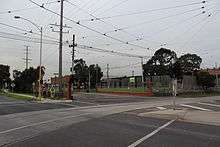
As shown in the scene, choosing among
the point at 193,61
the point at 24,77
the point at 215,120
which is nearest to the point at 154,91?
the point at 24,77

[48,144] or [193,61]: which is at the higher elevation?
[193,61]

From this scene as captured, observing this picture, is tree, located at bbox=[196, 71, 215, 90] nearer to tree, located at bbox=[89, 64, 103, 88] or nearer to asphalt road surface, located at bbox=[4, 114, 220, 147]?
tree, located at bbox=[89, 64, 103, 88]

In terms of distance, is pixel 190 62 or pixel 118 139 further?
pixel 190 62

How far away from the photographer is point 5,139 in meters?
13.7

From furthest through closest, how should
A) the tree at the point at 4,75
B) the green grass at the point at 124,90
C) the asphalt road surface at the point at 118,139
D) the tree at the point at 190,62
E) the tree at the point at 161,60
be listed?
the tree at the point at 4,75
the tree at the point at 190,62
the tree at the point at 161,60
the green grass at the point at 124,90
the asphalt road surface at the point at 118,139

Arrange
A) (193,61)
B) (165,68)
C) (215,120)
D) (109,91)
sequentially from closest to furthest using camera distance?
1. (215,120)
2. (109,91)
3. (165,68)
4. (193,61)

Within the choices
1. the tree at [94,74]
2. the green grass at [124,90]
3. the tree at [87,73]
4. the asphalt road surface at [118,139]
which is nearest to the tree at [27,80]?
the green grass at [124,90]

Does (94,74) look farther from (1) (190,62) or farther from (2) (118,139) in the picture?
(2) (118,139)

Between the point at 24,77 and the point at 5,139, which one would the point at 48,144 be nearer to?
the point at 5,139

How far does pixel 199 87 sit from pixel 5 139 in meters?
78.2

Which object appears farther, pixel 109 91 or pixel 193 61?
pixel 193 61

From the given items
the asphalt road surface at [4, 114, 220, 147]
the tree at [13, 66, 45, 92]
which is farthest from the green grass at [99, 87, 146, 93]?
the asphalt road surface at [4, 114, 220, 147]

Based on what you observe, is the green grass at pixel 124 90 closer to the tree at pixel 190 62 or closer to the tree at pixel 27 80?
the tree at pixel 27 80

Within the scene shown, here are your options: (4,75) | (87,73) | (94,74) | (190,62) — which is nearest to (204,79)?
(190,62)
